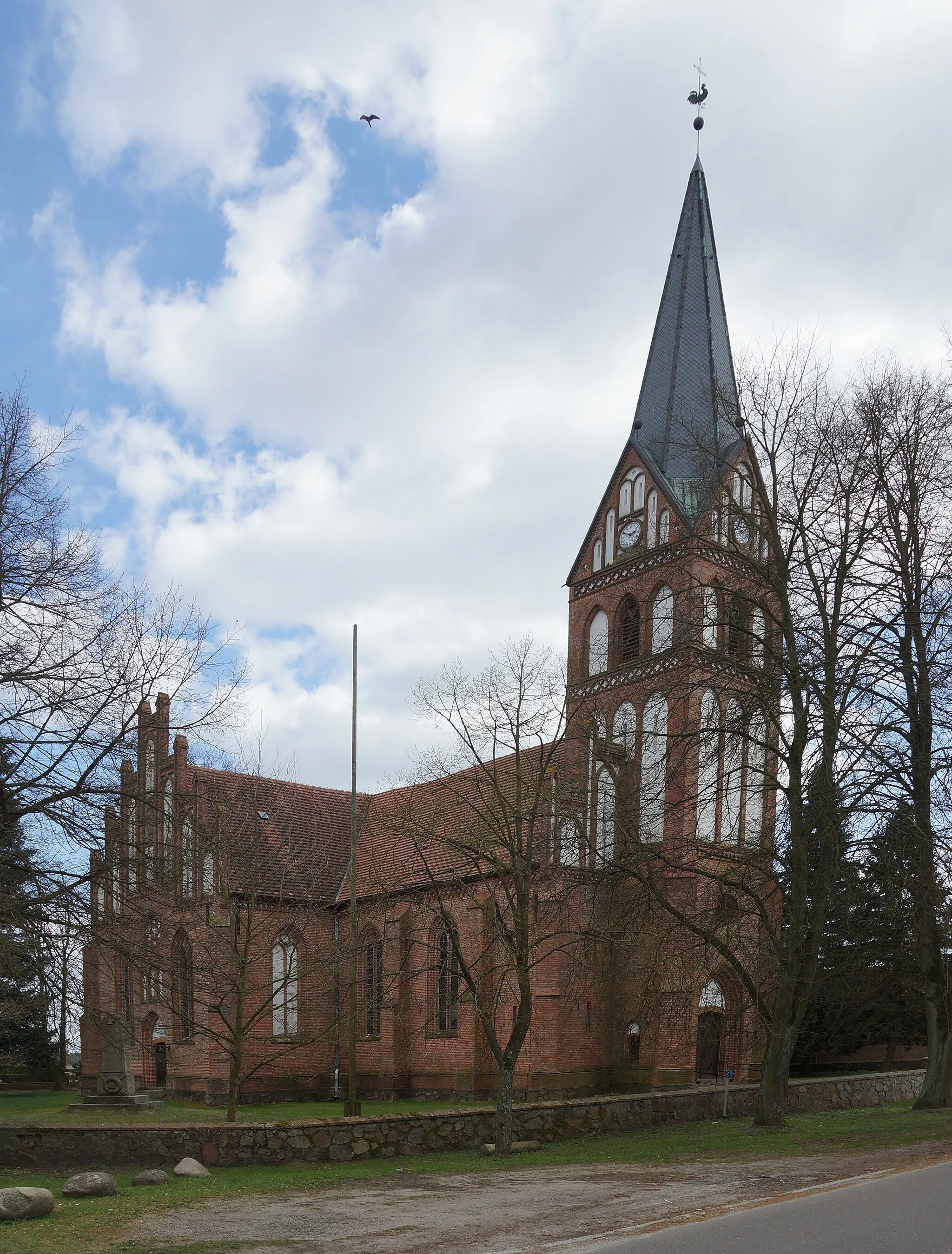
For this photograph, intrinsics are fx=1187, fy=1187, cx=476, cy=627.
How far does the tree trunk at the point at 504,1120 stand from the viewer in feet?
58.7

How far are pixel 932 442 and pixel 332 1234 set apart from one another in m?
16.6

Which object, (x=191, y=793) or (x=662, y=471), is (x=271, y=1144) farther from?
(x=662, y=471)

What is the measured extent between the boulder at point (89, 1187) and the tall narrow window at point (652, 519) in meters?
26.1

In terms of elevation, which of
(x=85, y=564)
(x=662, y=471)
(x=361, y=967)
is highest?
(x=662, y=471)

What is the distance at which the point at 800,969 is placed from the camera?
67.6ft

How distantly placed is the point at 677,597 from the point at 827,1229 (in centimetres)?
1353

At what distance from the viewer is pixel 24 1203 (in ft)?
38.7

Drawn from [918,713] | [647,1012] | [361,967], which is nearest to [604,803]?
[647,1012]

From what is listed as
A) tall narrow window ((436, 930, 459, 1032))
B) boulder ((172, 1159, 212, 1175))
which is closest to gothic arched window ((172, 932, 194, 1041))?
boulder ((172, 1159, 212, 1175))

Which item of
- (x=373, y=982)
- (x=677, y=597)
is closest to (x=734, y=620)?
(x=677, y=597)

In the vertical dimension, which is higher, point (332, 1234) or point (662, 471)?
point (662, 471)

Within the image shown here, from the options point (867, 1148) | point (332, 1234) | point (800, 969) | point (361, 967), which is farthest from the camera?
point (361, 967)

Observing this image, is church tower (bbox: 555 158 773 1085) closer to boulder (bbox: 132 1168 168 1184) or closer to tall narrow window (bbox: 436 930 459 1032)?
tall narrow window (bbox: 436 930 459 1032)

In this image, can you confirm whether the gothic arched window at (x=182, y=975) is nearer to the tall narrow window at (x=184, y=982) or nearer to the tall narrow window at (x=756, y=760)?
the tall narrow window at (x=184, y=982)
